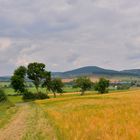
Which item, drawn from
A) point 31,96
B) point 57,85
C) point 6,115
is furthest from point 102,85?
point 6,115

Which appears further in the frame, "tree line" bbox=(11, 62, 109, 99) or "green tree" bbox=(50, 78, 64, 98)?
"green tree" bbox=(50, 78, 64, 98)

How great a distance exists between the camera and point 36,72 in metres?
148

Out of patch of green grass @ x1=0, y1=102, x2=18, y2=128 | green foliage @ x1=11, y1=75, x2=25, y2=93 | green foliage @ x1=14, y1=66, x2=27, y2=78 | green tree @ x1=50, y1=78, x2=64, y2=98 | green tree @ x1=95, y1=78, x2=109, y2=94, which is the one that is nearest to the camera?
patch of green grass @ x1=0, y1=102, x2=18, y2=128

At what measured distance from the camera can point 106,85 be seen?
17350cm

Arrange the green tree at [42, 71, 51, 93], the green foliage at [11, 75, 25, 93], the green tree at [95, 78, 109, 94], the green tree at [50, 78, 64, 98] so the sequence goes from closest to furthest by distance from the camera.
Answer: the green foliage at [11, 75, 25, 93] → the green tree at [42, 71, 51, 93] → the green tree at [50, 78, 64, 98] → the green tree at [95, 78, 109, 94]

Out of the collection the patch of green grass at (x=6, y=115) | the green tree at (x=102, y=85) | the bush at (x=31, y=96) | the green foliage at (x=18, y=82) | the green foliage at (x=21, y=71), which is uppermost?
the green foliage at (x=21, y=71)

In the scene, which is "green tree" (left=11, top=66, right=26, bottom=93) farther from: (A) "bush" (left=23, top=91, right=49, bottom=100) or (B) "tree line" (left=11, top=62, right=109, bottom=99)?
(A) "bush" (left=23, top=91, right=49, bottom=100)

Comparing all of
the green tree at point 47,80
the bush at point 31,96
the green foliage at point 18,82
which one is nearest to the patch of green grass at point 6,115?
the bush at point 31,96

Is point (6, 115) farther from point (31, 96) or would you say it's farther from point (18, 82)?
point (18, 82)

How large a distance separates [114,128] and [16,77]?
126687 mm

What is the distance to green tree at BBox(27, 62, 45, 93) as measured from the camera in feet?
486

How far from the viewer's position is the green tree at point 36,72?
14812 cm

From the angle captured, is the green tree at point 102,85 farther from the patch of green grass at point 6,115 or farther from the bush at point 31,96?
the patch of green grass at point 6,115

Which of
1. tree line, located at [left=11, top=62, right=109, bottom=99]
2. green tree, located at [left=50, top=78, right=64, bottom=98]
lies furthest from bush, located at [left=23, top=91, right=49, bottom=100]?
green tree, located at [left=50, top=78, right=64, bottom=98]
